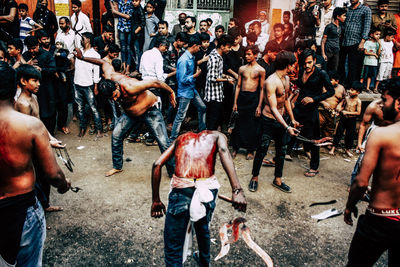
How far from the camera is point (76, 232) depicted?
369 cm

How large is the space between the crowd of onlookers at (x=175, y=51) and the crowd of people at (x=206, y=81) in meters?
0.03

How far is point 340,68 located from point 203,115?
13.9 ft

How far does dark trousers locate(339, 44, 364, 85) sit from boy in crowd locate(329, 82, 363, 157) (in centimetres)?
161

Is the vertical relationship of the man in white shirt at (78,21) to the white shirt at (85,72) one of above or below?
above

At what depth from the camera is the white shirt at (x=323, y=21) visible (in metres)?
7.74

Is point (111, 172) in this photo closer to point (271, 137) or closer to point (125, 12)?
point (271, 137)

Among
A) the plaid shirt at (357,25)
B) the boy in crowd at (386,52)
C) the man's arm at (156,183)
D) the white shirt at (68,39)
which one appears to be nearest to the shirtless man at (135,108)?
the man's arm at (156,183)

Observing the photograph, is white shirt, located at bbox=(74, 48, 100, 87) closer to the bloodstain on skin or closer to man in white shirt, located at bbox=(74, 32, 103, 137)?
man in white shirt, located at bbox=(74, 32, 103, 137)

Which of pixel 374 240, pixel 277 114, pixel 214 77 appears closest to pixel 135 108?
pixel 214 77

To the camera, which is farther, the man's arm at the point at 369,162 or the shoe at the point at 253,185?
the shoe at the point at 253,185

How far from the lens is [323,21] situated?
7.85m

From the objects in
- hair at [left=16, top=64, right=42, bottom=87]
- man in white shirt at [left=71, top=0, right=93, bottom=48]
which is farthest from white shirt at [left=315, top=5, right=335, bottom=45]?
hair at [left=16, top=64, right=42, bottom=87]

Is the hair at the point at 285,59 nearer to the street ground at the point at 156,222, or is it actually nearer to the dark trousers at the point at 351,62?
the street ground at the point at 156,222

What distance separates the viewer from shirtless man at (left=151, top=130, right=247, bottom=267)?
2.49 metres
